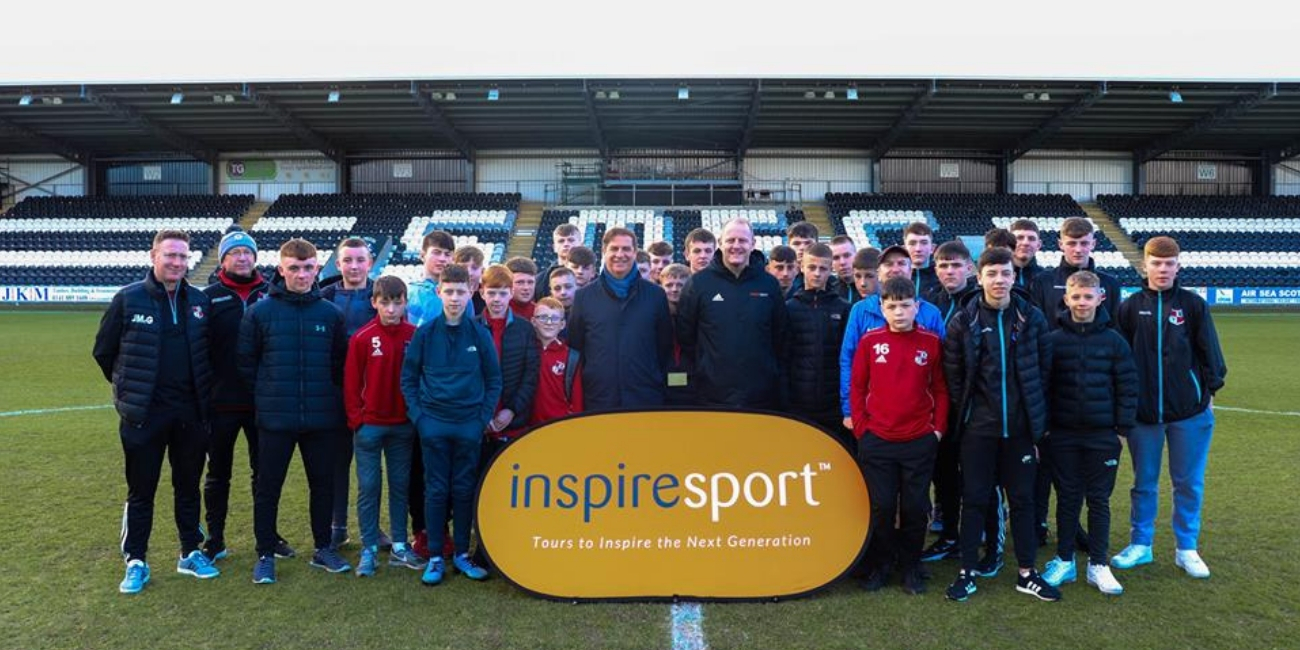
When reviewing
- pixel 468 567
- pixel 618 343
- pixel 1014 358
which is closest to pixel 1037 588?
pixel 1014 358

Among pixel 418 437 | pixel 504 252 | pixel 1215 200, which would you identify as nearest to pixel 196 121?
pixel 504 252

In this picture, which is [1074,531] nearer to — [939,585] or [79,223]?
[939,585]

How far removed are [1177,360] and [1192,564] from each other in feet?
3.33

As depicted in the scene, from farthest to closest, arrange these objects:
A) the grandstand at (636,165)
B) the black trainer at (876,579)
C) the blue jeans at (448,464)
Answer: the grandstand at (636,165), the blue jeans at (448,464), the black trainer at (876,579)

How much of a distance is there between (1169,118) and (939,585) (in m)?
29.6

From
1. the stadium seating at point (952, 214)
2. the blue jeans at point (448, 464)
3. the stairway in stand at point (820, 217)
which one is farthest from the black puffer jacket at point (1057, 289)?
the stairway in stand at point (820, 217)

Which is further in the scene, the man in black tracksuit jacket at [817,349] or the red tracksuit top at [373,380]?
the man in black tracksuit jacket at [817,349]

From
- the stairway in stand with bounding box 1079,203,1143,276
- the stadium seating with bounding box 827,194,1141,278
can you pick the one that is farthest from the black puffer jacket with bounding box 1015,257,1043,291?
the stairway in stand with bounding box 1079,203,1143,276

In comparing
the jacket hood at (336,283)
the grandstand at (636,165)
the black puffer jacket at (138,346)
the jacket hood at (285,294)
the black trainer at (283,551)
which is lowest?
the black trainer at (283,551)

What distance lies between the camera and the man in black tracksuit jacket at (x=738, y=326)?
4.36 meters

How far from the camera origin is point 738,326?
14.3 ft

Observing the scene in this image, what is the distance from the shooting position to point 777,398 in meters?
4.48

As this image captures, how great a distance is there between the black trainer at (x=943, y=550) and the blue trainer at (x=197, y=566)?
12.0 ft

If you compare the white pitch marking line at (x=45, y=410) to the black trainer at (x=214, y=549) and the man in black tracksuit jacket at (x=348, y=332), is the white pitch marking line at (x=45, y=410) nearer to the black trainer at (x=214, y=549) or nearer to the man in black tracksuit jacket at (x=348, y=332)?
the black trainer at (x=214, y=549)
